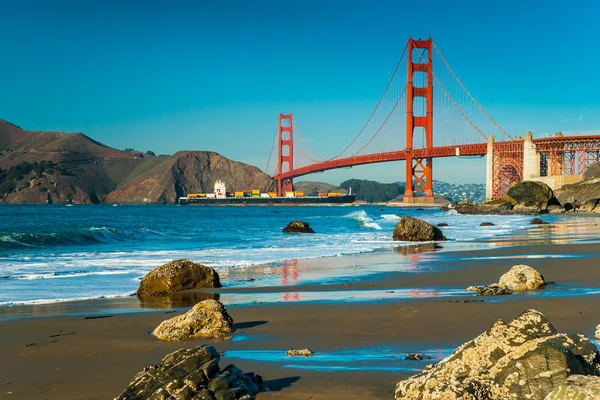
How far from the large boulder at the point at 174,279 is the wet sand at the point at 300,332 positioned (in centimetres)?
32

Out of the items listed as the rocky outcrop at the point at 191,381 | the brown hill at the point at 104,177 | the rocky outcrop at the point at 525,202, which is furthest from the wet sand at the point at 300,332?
the brown hill at the point at 104,177

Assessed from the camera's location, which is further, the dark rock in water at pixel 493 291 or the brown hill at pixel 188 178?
the brown hill at pixel 188 178

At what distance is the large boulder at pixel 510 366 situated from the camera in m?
3.40

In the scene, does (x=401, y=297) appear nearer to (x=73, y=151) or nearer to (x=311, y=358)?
(x=311, y=358)

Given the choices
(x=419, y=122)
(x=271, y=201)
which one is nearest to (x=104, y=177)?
(x=271, y=201)

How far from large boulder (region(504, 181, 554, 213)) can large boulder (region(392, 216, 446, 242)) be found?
3519 cm

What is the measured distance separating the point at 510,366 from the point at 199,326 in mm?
3092

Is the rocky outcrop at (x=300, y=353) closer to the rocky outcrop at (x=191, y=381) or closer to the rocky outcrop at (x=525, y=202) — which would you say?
the rocky outcrop at (x=191, y=381)

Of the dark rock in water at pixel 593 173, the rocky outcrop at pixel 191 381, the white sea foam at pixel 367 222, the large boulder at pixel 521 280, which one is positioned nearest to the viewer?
the rocky outcrop at pixel 191 381

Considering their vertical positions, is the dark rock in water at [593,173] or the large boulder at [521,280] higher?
the dark rock in water at [593,173]

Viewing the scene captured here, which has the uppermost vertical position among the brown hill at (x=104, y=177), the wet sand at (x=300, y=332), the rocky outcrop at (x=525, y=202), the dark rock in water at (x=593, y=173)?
the brown hill at (x=104, y=177)

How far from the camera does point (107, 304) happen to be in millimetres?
8125

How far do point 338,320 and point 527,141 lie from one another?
70.4 m

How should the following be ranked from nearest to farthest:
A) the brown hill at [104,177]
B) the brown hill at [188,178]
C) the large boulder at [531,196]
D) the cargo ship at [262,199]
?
the large boulder at [531,196]
the cargo ship at [262,199]
the brown hill at [104,177]
the brown hill at [188,178]
